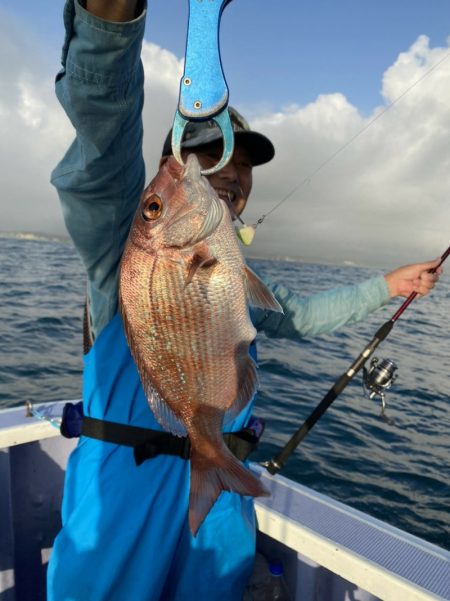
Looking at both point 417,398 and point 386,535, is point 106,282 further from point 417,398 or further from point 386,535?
point 417,398

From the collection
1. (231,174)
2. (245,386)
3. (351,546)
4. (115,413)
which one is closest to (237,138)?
(231,174)

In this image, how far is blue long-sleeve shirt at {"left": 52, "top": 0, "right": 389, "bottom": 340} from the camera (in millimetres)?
1348

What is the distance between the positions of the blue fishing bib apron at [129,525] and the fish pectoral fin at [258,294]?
2.25 feet

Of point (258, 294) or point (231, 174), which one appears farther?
point (231, 174)

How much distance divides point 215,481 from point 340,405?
7005mm

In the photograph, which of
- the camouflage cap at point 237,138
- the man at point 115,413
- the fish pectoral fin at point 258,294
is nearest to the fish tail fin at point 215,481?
the man at point 115,413

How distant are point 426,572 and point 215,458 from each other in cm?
108

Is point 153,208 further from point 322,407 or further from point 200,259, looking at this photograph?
point 322,407

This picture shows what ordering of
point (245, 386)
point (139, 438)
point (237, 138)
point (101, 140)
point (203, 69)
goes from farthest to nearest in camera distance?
1. point (237, 138)
2. point (139, 438)
3. point (245, 386)
4. point (101, 140)
5. point (203, 69)

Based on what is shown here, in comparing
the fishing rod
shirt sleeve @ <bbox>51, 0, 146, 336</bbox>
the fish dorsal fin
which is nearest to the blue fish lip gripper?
shirt sleeve @ <bbox>51, 0, 146, 336</bbox>

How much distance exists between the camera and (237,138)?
2324 mm

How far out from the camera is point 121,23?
4.27 ft

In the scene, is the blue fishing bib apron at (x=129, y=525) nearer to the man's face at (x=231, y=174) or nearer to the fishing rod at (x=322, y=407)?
the fishing rod at (x=322, y=407)

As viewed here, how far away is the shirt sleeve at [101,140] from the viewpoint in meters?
1.35
